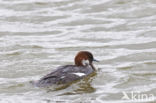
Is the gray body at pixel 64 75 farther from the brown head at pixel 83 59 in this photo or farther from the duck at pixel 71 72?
the brown head at pixel 83 59

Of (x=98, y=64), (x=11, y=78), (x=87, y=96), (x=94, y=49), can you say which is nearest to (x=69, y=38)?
(x=94, y=49)

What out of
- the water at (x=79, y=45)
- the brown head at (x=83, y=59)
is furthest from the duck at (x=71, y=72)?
the water at (x=79, y=45)

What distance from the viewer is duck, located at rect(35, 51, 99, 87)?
11.2m

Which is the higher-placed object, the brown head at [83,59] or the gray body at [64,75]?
the brown head at [83,59]

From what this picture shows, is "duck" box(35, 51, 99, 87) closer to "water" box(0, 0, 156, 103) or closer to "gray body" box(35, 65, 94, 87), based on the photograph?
"gray body" box(35, 65, 94, 87)

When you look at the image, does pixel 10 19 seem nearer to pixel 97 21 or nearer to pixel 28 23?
pixel 28 23

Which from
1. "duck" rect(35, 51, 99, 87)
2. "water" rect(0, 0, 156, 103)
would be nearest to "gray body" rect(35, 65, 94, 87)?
"duck" rect(35, 51, 99, 87)

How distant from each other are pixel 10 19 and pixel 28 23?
688 millimetres

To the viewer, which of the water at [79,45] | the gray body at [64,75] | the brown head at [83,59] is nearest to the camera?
the water at [79,45]

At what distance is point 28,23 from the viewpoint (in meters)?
16.4

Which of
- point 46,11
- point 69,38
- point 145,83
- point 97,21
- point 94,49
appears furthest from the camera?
point 46,11

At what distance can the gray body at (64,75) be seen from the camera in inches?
439

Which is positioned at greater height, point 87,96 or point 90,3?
point 90,3

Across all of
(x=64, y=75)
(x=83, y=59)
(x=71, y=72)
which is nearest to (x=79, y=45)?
(x=83, y=59)
